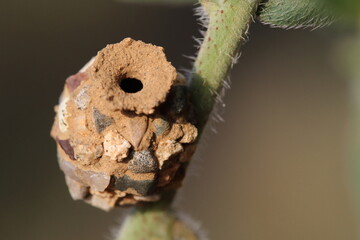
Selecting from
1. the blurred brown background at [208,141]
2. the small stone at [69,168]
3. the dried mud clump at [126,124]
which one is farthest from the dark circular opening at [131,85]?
the blurred brown background at [208,141]

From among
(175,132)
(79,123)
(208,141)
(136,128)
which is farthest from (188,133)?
(208,141)

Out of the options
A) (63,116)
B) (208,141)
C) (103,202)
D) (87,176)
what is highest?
(63,116)

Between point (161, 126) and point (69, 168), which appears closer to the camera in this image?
point (161, 126)

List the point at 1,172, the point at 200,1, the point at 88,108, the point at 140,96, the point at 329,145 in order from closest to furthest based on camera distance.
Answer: the point at 140,96 < the point at 88,108 < the point at 200,1 < the point at 1,172 < the point at 329,145

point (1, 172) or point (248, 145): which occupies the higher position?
point (248, 145)

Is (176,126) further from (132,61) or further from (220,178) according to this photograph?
(220,178)

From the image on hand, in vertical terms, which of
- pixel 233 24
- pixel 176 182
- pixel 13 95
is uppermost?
pixel 233 24

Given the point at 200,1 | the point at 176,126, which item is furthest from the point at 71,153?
the point at 200,1

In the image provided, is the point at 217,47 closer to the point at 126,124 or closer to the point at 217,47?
the point at 217,47
